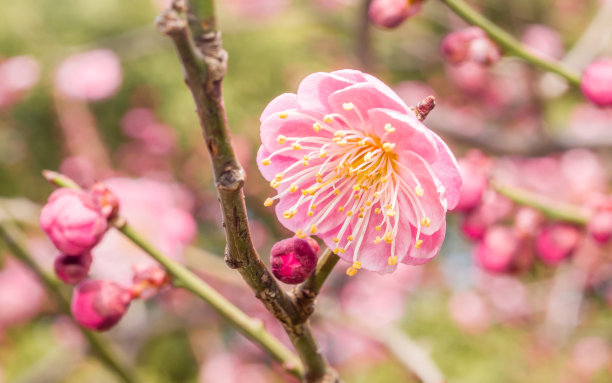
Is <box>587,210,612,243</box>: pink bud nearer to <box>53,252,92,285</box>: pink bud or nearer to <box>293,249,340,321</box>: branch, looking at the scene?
<box>293,249,340,321</box>: branch

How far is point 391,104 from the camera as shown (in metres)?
0.82

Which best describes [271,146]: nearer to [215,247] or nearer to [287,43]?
[215,247]

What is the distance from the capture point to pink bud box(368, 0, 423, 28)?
127cm

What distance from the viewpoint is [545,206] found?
140 centimetres

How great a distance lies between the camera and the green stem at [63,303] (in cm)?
114

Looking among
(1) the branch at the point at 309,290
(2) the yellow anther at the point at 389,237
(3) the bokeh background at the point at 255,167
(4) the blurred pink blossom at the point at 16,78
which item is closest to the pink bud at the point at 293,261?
(1) the branch at the point at 309,290

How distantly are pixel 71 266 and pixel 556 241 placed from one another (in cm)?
117

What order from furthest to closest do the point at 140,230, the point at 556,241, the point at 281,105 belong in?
the point at 140,230, the point at 556,241, the point at 281,105

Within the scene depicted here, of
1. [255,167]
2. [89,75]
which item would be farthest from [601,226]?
[89,75]

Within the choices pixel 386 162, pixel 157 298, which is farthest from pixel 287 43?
pixel 386 162

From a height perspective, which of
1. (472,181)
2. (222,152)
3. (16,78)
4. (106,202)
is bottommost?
(16,78)

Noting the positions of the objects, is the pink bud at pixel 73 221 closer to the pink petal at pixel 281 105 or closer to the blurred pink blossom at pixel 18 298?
the pink petal at pixel 281 105

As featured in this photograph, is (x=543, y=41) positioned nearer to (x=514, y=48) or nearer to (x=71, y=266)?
(x=514, y=48)

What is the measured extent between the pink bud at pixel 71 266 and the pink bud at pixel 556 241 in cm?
115
